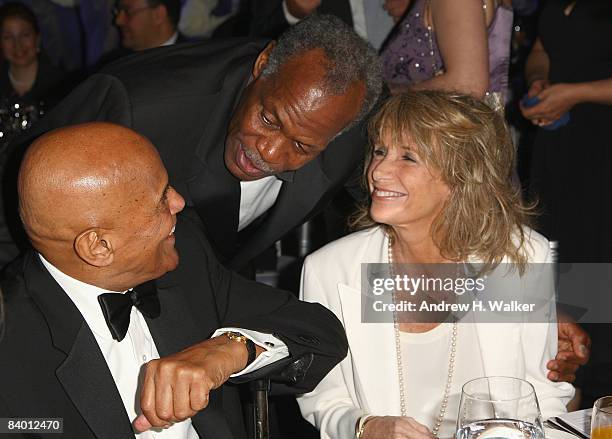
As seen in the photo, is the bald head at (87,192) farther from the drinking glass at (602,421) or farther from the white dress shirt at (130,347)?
the drinking glass at (602,421)

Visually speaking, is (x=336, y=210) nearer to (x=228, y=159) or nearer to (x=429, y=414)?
(x=228, y=159)

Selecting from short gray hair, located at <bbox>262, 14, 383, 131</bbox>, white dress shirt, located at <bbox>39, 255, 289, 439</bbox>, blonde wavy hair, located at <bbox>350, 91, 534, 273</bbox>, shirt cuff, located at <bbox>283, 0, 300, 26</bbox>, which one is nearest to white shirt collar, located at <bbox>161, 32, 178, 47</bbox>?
shirt cuff, located at <bbox>283, 0, 300, 26</bbox>

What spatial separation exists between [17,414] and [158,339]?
42 cm

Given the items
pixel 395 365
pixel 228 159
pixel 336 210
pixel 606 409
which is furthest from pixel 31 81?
pixel 606 409

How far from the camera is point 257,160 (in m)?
2.68

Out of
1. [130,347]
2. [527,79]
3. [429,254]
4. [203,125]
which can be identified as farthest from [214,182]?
[527,79]

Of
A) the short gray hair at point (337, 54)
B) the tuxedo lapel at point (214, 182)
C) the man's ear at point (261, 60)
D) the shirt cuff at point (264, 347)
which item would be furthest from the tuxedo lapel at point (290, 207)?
the shirt cuff at point (264, 347)

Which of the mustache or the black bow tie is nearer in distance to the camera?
the black bow tie

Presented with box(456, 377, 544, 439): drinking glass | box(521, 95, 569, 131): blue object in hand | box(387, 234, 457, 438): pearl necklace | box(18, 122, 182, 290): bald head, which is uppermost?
box(18, 122, 182, 290): bald head

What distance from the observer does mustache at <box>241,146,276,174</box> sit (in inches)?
105

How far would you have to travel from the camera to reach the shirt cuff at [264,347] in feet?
6.89

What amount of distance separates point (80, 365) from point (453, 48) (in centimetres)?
186

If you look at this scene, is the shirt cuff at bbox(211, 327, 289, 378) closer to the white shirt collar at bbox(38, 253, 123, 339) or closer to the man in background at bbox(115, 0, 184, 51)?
the white shirt collar at bbox(38, 253, 123, 339)

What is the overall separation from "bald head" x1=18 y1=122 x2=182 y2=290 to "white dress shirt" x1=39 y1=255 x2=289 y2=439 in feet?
0.24
